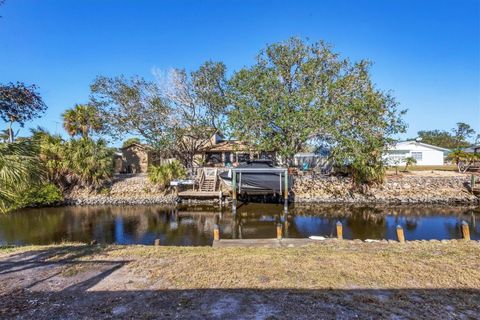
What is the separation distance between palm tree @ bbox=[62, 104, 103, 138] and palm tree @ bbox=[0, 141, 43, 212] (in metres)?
23.2

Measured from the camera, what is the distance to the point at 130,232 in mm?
12875

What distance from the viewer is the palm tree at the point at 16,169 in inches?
182

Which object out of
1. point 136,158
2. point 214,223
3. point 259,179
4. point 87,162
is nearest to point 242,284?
point 214,223

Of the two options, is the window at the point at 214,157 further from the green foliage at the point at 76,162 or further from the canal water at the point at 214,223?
the canal water at the point at 214,223

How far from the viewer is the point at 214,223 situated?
1462 cm

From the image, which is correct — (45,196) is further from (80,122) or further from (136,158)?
(136,158)

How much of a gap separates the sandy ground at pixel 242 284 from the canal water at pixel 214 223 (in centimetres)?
556

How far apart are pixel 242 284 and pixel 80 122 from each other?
28.1 meters

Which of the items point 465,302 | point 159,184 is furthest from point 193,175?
point 465,302

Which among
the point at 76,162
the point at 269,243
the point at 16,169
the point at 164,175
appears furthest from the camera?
the point at 164,175

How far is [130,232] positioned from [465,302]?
1220 centimetres

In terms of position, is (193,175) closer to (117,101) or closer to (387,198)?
(117,101)

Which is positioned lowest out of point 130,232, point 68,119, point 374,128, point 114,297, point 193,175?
point 130,232

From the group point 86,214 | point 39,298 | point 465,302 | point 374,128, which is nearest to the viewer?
point 465,302
